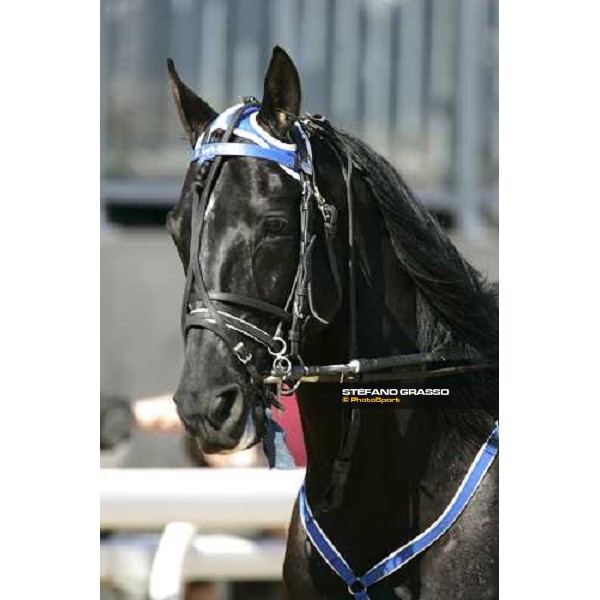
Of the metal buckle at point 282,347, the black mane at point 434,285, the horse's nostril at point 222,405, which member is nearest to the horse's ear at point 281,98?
the black mane at point 434,285

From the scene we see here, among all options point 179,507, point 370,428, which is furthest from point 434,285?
point 179,507

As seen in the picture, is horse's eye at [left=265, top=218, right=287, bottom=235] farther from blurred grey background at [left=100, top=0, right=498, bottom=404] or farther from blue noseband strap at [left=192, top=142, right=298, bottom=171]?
blurred grey background at [left=100, top=0, right=498, bottom=404]

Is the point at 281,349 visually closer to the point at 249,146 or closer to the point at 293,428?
the point at 249,146

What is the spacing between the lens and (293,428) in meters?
3.59

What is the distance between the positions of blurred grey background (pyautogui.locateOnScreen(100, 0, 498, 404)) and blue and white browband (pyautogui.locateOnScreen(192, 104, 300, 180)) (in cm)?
58

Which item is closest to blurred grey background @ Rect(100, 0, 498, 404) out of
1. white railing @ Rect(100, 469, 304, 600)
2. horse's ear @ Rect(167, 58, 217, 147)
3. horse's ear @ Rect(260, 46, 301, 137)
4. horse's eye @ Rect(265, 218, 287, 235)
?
white railing @ Rect(100, 469, 304, 600)

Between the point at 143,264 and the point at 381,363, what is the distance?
89cm

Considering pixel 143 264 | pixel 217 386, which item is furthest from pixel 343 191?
pixel 143 264

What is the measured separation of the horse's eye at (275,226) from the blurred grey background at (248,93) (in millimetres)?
718

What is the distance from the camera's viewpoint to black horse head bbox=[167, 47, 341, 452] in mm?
2633

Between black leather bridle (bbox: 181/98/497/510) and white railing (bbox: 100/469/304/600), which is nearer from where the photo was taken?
black leather bridle (bbox: 181/98/497/510)
